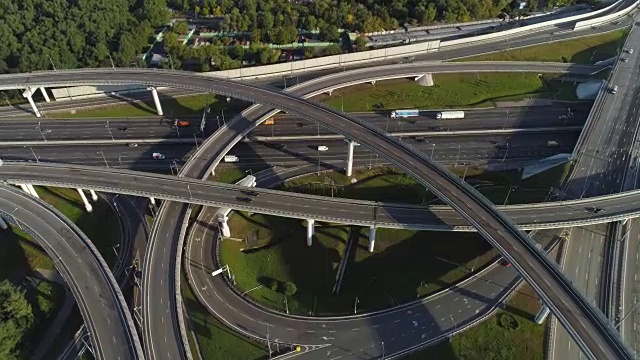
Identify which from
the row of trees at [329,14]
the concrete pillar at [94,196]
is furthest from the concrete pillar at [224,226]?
the row of trees at [329,14]

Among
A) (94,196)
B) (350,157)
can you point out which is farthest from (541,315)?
(94,196)

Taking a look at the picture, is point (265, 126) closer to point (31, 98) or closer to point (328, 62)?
point (328, 62)

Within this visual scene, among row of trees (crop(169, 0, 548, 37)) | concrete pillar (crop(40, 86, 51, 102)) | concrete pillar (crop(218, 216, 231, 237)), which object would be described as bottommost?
concrete pillar (crop(218, 216, 231, 237))

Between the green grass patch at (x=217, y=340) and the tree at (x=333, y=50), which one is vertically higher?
the tree at (x=333, y=50)

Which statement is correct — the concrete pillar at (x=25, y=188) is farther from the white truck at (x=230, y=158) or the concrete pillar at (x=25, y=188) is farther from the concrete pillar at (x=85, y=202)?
the white truck at (x=230, y=158)

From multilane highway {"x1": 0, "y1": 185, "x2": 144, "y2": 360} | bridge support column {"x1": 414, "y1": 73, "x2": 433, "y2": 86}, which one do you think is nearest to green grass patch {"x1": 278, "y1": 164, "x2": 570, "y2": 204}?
bridge support column {"x1": 414, "y1": 73, "x2": 433, "y2": 86}

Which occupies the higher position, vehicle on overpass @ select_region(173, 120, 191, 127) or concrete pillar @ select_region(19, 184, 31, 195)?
vehicle on overpass @ select_region(173, 120, 191, 127)

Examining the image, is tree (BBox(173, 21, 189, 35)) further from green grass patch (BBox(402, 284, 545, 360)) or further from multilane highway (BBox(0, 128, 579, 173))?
green grass patch (BBox(402, 284, 545, 360))
